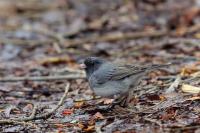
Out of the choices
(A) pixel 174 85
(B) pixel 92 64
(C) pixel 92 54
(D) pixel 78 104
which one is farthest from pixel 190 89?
(C) pixel 92 54

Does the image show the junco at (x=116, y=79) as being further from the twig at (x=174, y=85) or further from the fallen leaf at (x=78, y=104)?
the twig at (x=174, y=85)

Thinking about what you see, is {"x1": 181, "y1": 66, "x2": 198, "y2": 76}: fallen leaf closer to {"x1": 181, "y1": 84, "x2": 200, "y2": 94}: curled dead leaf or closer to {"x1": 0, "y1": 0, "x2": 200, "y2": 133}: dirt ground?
{"x1": 0, "y1": 0, "x2": 200, "y2": 133}: dirt ground

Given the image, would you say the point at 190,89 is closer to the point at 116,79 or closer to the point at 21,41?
the point at 116,79

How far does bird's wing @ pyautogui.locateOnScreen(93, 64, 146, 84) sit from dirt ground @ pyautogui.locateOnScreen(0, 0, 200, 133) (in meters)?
0.26

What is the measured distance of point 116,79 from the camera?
16.4 ft

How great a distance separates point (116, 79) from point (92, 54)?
302cm

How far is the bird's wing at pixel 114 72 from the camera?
4938mm

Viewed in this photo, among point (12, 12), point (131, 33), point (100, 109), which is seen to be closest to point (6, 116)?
point (100, 109)

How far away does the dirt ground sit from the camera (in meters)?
4.70

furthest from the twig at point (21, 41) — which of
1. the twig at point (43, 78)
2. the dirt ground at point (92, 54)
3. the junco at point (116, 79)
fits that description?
the junco at point (116, 79)

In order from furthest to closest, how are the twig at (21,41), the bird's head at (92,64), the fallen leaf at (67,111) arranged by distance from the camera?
the twig at (21,41)
the bird's head at (92,64)
the fallen leaf at (67,111)

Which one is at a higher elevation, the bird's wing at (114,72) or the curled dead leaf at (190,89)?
the bird's wing at (114,72)

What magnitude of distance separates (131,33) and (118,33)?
0.78 ft

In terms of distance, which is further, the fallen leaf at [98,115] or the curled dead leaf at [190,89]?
the curled dead leaf at [190,89]
